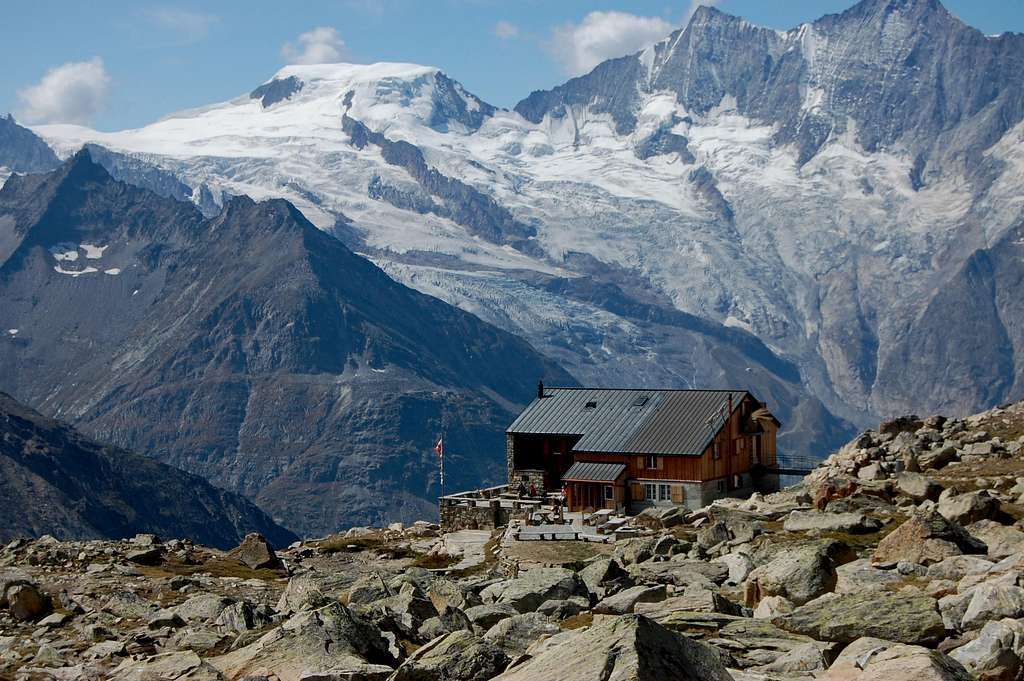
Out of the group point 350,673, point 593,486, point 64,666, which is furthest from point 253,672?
point 593,486

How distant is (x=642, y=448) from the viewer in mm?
81312

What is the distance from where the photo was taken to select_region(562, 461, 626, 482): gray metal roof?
264 ft

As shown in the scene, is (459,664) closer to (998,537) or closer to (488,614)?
(488,614)

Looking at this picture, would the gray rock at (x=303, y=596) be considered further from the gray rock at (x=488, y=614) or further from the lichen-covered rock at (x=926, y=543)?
the lichen-covered rock at (x=926, y=543)

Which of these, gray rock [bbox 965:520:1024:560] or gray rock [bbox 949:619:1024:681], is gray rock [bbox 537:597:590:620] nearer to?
gray rock [bbox 965:520:1024:560]

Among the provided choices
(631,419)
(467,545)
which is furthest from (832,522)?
(631,419)

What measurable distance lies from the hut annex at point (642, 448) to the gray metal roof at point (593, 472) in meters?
0.06

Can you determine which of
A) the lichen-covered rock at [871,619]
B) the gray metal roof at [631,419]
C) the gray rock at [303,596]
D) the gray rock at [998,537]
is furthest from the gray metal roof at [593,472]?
the lichen-covered rock at [871,619]

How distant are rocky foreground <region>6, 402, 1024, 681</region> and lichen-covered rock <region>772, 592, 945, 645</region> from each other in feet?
0.17

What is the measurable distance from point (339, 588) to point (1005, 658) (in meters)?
24.5

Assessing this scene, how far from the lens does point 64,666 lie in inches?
1368

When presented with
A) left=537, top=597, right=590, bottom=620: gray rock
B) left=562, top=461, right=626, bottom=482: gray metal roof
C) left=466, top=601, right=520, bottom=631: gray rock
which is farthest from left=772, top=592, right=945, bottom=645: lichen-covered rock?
left=562, top=461, right=626, bottom=482: gray metal roof

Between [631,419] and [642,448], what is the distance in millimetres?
3628

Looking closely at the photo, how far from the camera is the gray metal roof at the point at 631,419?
267 ft
